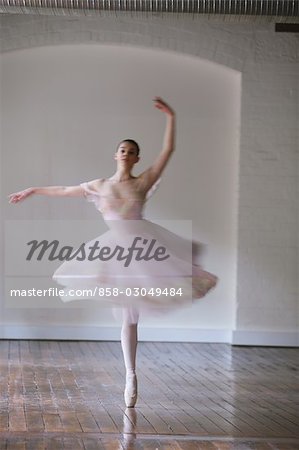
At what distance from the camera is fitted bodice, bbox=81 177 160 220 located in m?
5.66

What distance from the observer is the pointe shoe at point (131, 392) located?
5.68 metres

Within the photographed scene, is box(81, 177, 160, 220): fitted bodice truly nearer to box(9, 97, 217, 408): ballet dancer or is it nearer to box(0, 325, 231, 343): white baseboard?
box(9, 97, 217, 408): ballet dancer

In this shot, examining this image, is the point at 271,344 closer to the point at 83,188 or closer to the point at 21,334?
the point at 21,334

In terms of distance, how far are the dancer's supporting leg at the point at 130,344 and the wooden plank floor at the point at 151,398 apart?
11cm

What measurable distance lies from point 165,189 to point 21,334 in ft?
6.47

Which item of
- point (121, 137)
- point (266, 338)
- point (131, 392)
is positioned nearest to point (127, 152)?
point (131, 392)

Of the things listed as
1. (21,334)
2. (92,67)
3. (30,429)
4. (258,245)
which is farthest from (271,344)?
(30,429)

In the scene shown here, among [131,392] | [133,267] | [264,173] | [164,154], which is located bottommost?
[131,392]

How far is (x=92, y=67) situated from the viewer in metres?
9.32

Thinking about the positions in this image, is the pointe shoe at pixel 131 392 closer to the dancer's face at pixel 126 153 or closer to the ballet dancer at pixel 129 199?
the ballet dancer at pixel 129 199

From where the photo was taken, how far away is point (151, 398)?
6.13 meters

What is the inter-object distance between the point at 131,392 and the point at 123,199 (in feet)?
3.75

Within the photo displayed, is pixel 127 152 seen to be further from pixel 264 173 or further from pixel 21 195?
pixel 264 173

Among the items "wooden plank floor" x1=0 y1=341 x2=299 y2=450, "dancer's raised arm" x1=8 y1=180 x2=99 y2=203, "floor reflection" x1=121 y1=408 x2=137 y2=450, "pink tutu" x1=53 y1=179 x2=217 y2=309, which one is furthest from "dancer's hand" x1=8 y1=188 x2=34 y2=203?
"floor reflection" x1=121 y1=408 x2=137 y2=450
